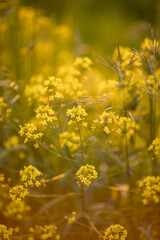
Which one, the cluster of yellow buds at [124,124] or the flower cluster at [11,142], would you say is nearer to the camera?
the cluster of yellow buds at [124,124]

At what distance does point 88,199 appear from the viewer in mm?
1576

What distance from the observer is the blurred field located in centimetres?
113

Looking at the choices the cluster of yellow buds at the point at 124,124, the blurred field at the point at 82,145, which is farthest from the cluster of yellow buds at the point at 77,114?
the cluster of yellow buds at the point at 124,124

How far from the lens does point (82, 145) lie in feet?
3.86

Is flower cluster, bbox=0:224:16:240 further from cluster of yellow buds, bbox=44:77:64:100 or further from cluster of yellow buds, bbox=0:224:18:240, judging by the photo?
cluster of yellow buds, bbox=44:77:64:100

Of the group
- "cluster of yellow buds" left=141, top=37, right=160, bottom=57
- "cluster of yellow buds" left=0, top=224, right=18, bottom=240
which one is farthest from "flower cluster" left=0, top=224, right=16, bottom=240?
"cluster of yellow buds" left=141, top=37, right=160, bottom=57

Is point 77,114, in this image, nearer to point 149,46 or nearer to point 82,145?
point 82,145

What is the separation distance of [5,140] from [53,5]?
7.85 feet

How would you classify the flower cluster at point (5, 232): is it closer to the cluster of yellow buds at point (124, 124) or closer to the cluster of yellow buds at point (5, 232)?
the cluster of yellow buds at point (5, 232)

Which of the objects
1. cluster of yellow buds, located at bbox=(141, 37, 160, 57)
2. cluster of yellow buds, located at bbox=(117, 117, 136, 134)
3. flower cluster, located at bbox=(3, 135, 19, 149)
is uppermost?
cluster of yellow buds, located at bbox=(141, 37, 160, 57)

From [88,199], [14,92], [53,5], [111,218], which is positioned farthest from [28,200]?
[53,5]

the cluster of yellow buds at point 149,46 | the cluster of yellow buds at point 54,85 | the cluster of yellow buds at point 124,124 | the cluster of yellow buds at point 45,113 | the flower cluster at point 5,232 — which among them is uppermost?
the cluster of yellow buds at point 149,46

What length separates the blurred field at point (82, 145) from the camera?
1129 mm

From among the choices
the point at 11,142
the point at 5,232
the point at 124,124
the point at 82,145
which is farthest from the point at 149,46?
the point at 5,232
